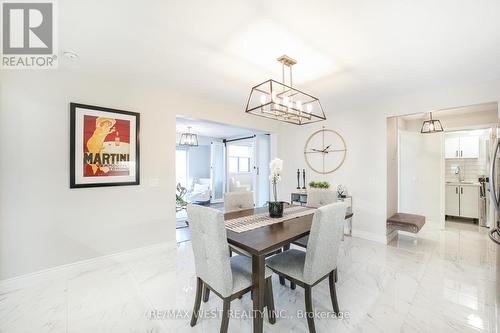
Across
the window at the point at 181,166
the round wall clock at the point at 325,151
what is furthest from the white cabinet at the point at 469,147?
the window at the point at 181,166

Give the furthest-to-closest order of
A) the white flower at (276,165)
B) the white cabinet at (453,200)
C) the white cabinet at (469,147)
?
the white cabinet at (453,200) < the white cabinet at (469,147) < the white flower at (276,165)

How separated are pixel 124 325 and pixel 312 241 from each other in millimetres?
1602

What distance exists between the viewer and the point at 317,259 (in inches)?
62.5

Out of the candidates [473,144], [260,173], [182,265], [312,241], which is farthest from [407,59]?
[473,144]

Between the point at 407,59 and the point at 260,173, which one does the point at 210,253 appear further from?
the point at 260,173

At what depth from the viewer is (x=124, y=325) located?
1679 millimetres

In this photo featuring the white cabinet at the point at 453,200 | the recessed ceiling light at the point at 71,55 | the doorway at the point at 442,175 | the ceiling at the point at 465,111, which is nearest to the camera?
the recessed ceiling light at the point at 71,55

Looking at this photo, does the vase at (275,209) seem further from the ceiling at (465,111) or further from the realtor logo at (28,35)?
the ceiling at (465,111)

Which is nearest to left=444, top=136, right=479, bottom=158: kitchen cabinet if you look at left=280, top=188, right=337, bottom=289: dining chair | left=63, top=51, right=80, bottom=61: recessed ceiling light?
left=280, top=188, right=337, bottom=289: dining chair

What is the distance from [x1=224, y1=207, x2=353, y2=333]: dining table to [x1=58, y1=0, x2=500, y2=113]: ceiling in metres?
1.64

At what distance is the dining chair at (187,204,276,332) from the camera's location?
1408mm

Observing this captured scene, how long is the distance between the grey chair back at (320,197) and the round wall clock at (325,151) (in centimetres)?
134

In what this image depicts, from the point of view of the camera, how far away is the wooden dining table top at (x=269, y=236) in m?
1.45

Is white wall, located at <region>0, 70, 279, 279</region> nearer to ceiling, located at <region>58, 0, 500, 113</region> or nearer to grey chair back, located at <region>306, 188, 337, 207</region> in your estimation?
ceiling, located at <region>58, 0, 500, 113</region>
